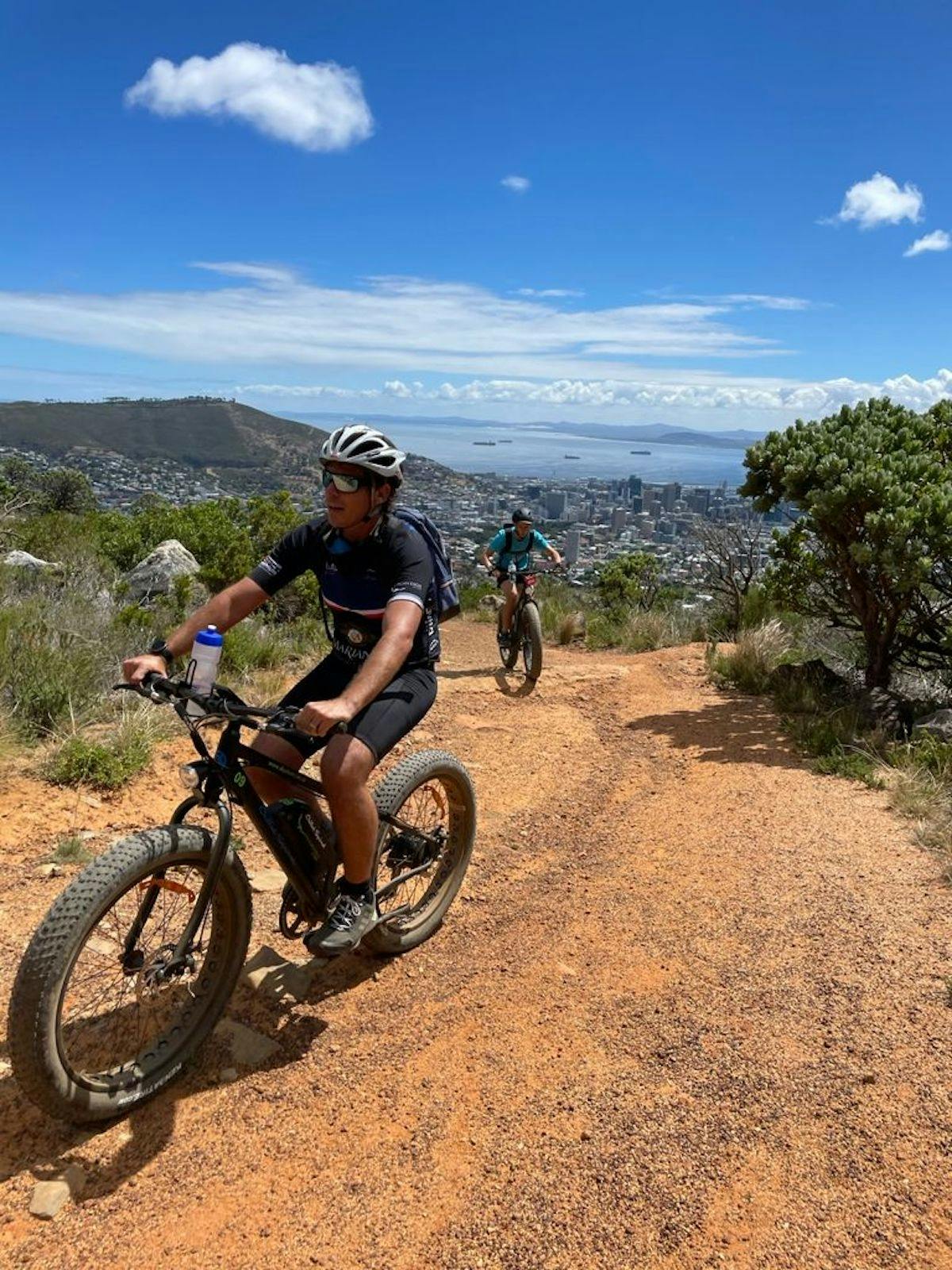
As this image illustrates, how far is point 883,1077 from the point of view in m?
2.97

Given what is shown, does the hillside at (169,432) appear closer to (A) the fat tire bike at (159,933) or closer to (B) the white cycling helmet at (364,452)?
(B) the white cycling helmet at (364,452)

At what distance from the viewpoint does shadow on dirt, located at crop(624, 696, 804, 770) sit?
6688 mm

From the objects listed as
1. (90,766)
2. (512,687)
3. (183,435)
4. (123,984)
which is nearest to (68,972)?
(123,984)

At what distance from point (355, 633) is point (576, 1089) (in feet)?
6.35

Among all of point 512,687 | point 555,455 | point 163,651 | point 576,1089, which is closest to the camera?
point 576,1089

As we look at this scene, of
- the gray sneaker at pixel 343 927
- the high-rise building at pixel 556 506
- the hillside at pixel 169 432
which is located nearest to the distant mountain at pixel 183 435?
the hillside at pixel 169 432

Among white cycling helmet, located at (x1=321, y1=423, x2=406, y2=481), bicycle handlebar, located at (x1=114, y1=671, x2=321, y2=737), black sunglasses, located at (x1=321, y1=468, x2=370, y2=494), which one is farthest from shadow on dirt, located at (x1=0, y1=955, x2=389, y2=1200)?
white cycling helmet, located at (x1=321, y1=423, x2=406, y2=481)

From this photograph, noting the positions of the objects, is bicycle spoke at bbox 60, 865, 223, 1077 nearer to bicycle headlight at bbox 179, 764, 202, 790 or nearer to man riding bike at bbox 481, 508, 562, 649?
bicycle headlight at bbox 179, 764, 202, 790

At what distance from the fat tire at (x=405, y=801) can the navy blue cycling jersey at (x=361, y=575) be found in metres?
0.52

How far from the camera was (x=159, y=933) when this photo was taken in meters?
2.98

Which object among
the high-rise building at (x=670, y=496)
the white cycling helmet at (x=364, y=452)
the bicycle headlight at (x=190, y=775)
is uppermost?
the high-rise building at (x=670, y=496)

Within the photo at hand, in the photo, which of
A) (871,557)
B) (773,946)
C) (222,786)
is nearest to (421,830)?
(222,786)

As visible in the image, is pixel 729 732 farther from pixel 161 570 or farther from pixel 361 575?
pixel 161 570

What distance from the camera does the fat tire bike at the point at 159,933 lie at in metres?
2.39
